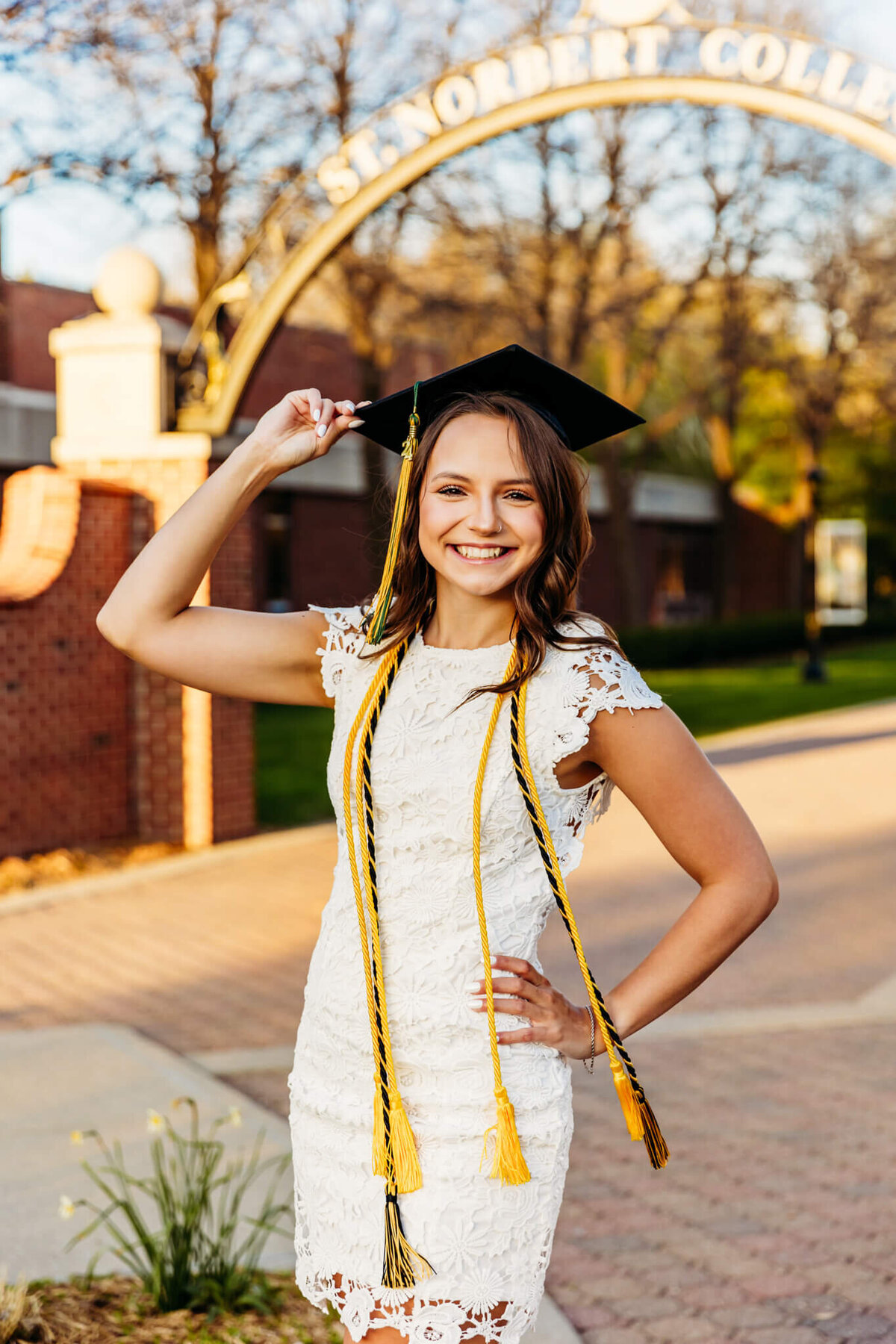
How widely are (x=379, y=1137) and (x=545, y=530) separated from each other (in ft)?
3.01

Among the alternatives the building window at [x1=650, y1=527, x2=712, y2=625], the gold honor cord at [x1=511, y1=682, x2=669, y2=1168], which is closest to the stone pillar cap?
the gold honor cord at [x1=511, y1=682, x2=669, y2=1168]

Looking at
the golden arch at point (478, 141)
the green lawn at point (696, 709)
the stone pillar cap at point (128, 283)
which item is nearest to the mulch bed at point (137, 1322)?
the green lawn at point (696, 709)

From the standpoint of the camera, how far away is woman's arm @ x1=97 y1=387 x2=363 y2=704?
2.28 metres

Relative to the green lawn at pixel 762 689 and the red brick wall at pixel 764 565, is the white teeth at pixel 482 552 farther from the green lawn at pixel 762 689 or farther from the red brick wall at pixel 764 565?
the red brick wall at pixel 764 565

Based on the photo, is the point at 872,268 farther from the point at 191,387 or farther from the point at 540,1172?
the point at 540,1172

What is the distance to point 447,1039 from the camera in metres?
2.07

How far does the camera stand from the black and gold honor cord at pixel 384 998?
203cm

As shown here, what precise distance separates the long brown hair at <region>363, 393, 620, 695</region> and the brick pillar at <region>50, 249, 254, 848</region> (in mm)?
7060

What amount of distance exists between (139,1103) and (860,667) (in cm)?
2398

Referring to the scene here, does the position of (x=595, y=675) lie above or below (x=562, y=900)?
above

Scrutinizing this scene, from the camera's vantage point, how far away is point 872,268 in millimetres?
27516

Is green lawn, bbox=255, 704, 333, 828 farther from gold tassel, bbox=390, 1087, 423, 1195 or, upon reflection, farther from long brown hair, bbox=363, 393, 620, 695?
gold tassel, bbox=390, 1087, 423, 1195

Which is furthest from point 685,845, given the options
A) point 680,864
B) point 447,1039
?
point 447,1039

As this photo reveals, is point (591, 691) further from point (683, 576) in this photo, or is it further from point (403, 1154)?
point (683, 576)
